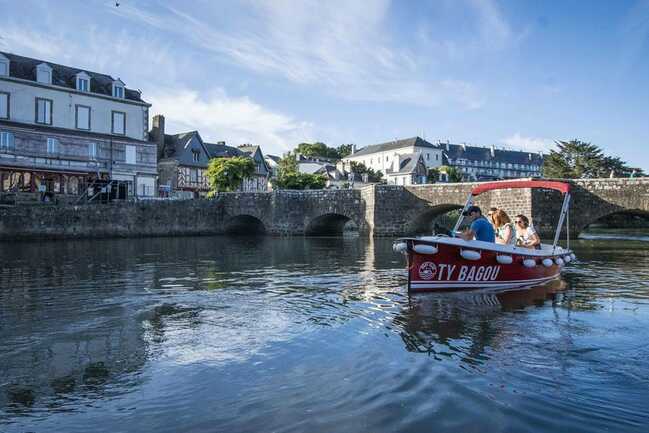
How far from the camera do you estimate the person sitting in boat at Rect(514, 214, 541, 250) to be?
39.1 feet

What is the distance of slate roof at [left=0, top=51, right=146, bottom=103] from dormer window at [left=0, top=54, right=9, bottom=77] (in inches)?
12.9

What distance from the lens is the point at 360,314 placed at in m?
8.18

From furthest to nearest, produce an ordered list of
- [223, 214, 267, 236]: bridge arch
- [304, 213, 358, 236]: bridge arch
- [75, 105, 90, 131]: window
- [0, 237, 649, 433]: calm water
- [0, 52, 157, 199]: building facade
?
[223, 214, 267, 236]: bridge arch < [75, 105, 90, 131]: window < [304, 213, 358, 236]: bridge arch < [0, 52, 157, 199]: building facade < [0, 237, 649, 433]: calm water

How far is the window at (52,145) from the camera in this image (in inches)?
1379

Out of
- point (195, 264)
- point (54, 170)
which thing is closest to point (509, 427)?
point (195, 264)

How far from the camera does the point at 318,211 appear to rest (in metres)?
34.6

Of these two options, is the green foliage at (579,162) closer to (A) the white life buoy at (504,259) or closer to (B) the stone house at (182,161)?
(B) the stone house at (182,161)

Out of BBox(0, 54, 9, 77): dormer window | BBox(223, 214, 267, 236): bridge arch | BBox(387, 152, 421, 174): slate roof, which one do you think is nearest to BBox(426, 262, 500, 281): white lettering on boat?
BBox(223, 214, 267, 236): bridge arch

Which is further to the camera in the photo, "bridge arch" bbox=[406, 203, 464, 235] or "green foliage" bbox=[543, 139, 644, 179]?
"green foliage" bbox=[543, 139, 644, 179]

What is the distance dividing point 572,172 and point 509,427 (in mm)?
53623

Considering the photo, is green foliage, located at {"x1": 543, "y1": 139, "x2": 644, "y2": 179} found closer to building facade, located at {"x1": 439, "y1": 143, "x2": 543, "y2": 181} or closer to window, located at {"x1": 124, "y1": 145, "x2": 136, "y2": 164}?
window, located at {"x1": 124, "y1": 145, "x2": 136, "y2": 164}

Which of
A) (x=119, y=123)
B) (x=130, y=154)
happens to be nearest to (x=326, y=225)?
(x=130, y=154)

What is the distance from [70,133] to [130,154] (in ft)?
14.6

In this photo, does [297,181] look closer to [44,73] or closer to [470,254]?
[44,73]
